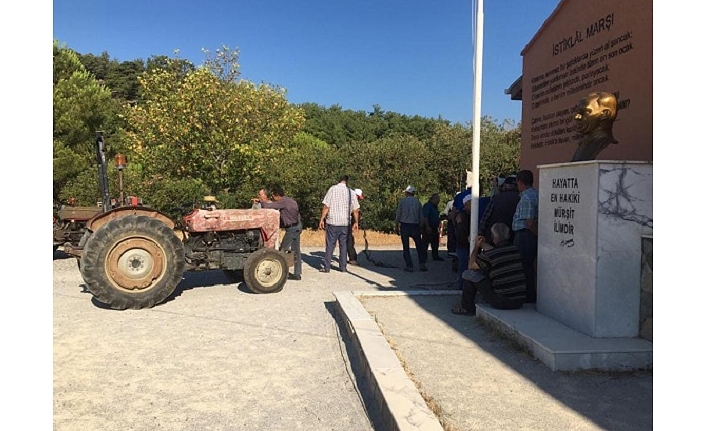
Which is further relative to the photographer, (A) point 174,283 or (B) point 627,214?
(A) point 174,283

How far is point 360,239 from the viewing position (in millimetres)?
16438

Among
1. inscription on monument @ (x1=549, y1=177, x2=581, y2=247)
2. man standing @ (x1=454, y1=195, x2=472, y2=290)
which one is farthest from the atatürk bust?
man standing @ (x1=454, y1=195, x2=472, y2=290)

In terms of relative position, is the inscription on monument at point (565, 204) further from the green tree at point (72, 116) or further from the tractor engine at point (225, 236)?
the green tree at point (72, 116)

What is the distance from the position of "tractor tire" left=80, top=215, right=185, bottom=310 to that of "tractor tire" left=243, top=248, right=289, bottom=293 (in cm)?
107

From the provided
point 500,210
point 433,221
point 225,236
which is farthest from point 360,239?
point 500,210

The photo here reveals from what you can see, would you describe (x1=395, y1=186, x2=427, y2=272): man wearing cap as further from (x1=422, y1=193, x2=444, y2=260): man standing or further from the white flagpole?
the white flagpole

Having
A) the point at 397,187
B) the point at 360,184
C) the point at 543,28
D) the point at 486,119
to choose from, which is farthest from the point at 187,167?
the point at 486,119

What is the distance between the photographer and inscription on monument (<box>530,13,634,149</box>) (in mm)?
6512

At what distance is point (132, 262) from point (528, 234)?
184 inches

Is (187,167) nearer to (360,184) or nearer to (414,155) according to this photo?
(360,184)

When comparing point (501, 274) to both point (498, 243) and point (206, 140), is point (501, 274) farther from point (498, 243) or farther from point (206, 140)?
point (206, 140)

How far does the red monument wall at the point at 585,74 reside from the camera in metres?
5.86

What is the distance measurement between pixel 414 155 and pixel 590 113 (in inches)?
538

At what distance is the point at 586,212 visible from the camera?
4590 mm
